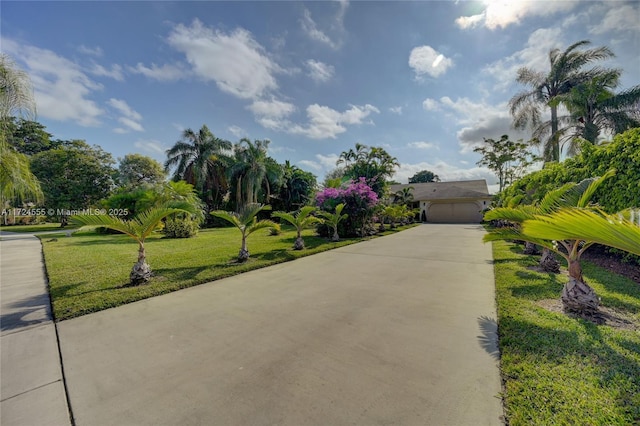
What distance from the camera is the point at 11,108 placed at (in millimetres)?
7070

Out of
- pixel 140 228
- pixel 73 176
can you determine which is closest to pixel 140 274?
pixel 140 228

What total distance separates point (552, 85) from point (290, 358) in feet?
79.5

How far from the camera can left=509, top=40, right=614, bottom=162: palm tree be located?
51.0 ft

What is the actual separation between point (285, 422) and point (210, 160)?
2478cm

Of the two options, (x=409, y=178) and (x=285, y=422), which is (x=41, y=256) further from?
(x=409, y=178)

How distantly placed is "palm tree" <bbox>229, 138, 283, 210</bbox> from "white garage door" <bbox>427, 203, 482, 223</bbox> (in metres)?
18.9

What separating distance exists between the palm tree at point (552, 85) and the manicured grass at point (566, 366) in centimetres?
1729

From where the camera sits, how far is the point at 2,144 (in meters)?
7.39

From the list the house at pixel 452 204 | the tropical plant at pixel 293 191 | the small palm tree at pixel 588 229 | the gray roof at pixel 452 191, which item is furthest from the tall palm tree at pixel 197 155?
the small palm tree at pixel 588 229

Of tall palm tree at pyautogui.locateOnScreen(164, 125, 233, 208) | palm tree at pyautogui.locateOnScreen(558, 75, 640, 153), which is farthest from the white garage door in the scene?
tall palm tree at pyautogui.locateOnScreen(164, 125, 233, 208)

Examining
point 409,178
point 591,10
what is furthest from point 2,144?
point 409,178

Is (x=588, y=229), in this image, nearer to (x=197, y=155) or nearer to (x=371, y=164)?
(x=371, y=164)

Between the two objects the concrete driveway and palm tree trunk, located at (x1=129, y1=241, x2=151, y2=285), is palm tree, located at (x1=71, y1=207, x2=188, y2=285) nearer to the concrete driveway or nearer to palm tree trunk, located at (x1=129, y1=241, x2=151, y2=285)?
palm tree trunk, located at (x1=129, y1=241, x2=151, y2=285)

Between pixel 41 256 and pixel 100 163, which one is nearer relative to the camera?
pixel 41 256
